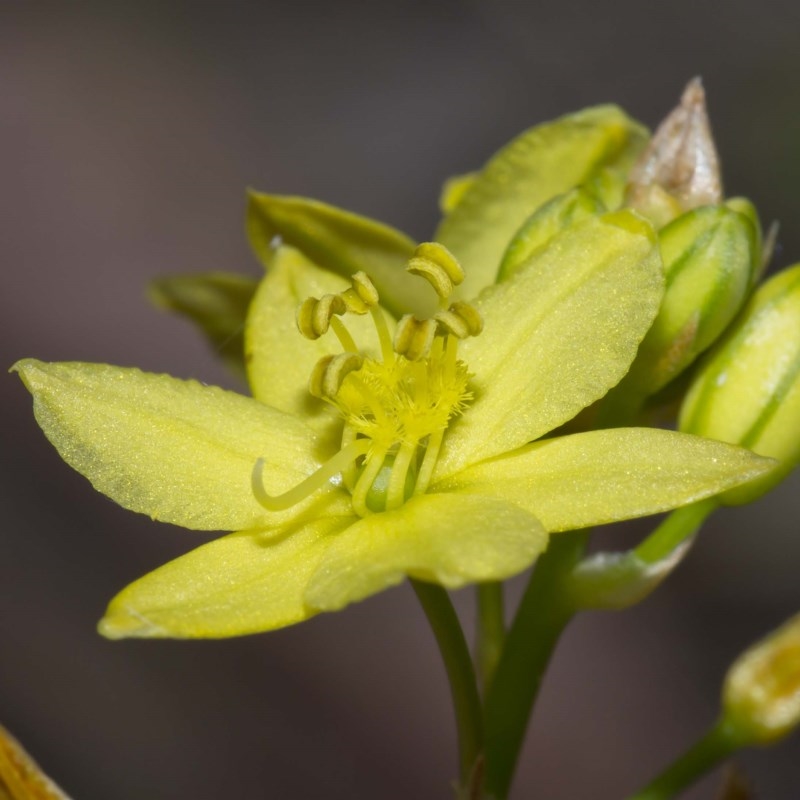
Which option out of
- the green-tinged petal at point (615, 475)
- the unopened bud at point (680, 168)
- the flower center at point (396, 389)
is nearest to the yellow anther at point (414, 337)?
the flower center at point (396, 389)

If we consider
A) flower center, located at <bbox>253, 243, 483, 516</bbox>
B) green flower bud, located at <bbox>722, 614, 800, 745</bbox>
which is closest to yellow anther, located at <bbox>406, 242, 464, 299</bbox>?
flower center, located at <bbox>253, 243, 483, 516</bbox>

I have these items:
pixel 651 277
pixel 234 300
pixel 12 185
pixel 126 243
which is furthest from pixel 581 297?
pixel 12 185

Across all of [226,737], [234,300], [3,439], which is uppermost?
[234,300]

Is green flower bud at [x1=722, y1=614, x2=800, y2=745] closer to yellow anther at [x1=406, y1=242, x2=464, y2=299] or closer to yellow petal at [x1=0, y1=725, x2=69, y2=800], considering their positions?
yellow anther at [x1=406, y1=242, x2=464, y2=299]

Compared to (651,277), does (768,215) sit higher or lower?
→ lower

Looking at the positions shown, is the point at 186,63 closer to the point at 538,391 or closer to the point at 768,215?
the point at 768,215

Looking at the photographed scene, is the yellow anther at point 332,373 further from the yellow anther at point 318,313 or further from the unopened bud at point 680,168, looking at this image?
the unopened bud at point 680,168
